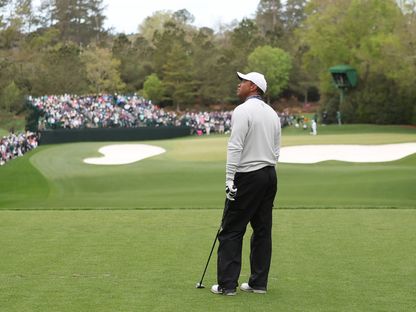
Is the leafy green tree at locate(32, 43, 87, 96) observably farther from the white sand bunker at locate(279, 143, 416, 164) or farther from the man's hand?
the man's hand

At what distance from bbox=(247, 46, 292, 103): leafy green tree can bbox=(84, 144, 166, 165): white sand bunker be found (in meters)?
43.5

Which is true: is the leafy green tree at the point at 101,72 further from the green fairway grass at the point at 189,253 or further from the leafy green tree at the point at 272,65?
the green fairway grass at the point at 189,253

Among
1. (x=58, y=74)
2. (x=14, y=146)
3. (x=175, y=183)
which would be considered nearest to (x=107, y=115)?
(x=14, y=146)

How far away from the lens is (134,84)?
8325 cm

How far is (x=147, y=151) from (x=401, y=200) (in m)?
14.8

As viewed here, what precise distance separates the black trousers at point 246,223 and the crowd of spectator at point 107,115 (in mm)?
32881

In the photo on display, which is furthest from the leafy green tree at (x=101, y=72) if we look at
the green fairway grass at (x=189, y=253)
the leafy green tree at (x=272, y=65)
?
the green fairway grass at (x=189, y=253)

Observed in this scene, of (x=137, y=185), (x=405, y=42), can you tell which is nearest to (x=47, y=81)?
(x=405, y=42)

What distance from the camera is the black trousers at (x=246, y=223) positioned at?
697 centimetres

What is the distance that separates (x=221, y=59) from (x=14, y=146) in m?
49.7

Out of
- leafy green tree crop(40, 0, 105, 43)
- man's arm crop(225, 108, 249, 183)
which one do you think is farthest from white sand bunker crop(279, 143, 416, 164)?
leafy green tree crop(40, 0, 105, 43)

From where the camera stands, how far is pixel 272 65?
248 ft

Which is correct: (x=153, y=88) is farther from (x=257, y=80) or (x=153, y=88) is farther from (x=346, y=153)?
(x=257, y=80)

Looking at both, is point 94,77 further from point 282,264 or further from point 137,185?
point 282,264
